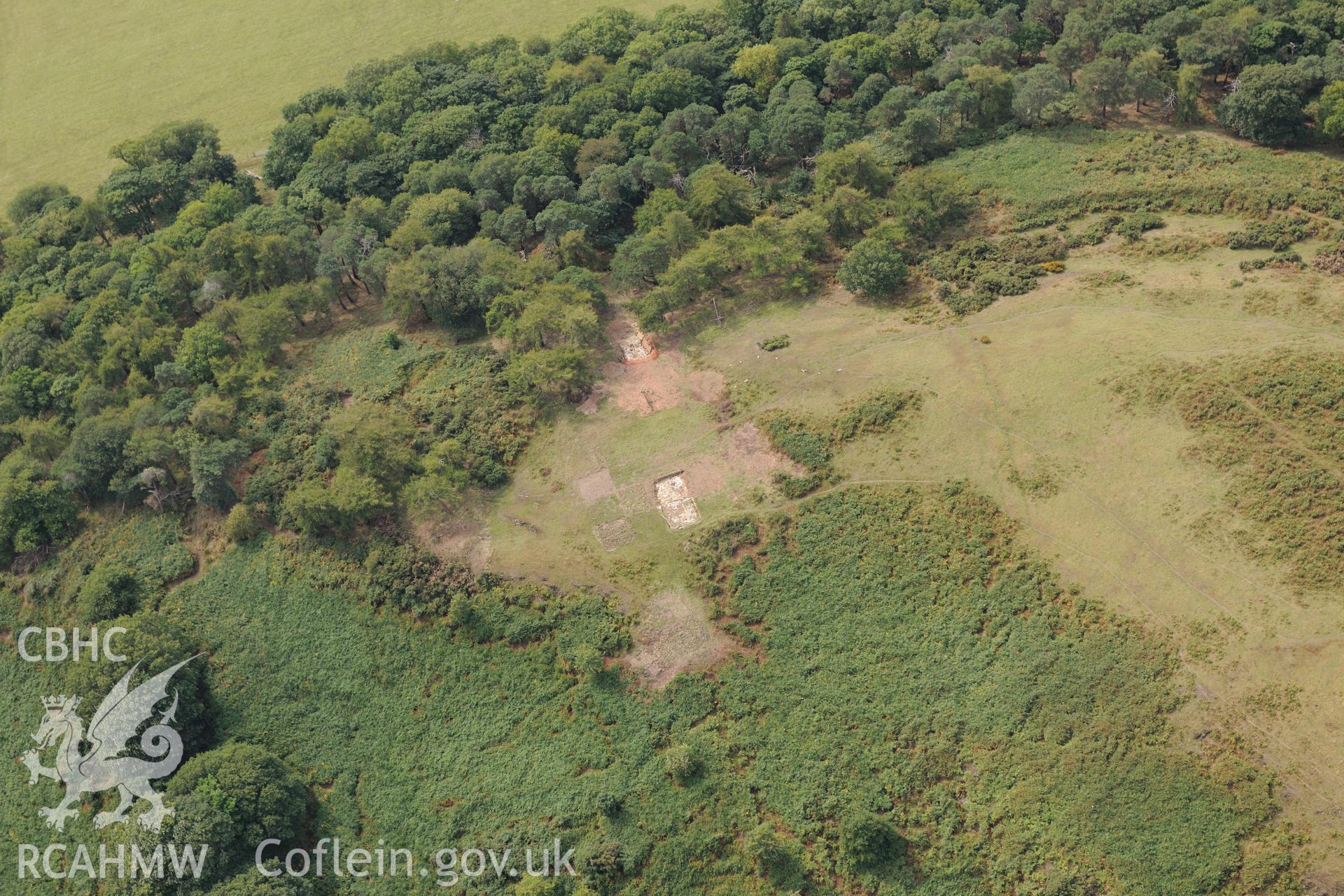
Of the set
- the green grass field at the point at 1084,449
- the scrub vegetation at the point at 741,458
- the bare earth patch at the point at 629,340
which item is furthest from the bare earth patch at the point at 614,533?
the bare earth patch at the point at 629,340

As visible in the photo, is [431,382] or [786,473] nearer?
[786,473]

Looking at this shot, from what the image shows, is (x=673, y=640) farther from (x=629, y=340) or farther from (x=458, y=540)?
(x=629, y=340)

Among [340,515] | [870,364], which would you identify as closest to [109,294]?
[340,515]

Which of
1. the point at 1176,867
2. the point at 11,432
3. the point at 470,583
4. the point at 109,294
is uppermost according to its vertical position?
the point at 109,294

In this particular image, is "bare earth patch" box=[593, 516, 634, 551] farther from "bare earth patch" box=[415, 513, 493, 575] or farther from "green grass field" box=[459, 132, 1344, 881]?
"bare earth patch" box=[415, 513, 493, 575]

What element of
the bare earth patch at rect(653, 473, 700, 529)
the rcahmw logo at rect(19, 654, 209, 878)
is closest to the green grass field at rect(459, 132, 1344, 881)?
the bare earth patch at rect(653, 473, 700, 529)

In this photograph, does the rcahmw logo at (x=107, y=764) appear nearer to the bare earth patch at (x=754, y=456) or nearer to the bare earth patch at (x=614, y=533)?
the bare earth patch at (x=614, y=533)

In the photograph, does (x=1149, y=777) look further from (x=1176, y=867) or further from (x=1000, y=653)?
(x=1000, y=653)

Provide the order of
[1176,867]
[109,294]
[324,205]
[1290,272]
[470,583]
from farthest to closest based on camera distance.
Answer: [324,205]
[109,294]
[1290,272]
[470,583]
[1176,867]

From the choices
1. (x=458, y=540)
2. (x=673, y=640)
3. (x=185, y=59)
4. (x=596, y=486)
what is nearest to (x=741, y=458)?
(x=596, y=486)

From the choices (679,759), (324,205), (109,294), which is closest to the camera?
(679,759)
